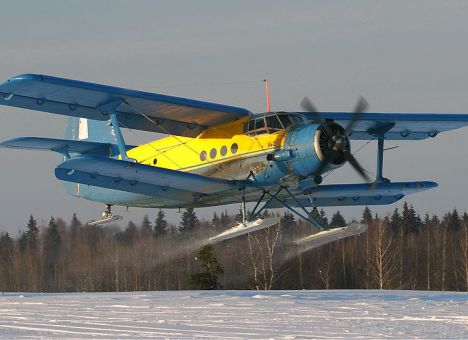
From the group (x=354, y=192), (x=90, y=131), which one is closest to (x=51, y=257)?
(x=90, y=131)

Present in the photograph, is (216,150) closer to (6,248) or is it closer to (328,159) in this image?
(328,159)

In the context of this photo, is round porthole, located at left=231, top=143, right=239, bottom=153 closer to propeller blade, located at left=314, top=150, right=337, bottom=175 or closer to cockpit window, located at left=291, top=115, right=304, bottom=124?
cockpit window, located at left=291, top=115, right=304, bottom=124

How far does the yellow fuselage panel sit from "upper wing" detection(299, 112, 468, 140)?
3.75 metres

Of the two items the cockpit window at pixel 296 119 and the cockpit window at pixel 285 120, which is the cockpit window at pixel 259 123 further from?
the cockpit window at pixel 296 119

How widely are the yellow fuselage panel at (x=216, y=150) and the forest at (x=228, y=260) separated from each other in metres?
24.2

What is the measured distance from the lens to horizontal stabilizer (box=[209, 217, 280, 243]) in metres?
25.1

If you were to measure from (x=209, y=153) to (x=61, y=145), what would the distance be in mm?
4737

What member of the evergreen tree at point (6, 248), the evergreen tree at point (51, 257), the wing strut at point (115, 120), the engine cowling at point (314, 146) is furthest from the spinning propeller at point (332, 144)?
the evergreen tree at point (6, 248)

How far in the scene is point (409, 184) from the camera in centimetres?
2984

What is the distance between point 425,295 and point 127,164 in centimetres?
854

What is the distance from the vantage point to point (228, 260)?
64125 mm

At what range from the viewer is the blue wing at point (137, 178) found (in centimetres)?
2497

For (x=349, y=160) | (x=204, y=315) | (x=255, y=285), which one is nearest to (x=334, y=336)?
(x=204, y=315)

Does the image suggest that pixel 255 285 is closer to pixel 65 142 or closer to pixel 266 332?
pixel 65 142
